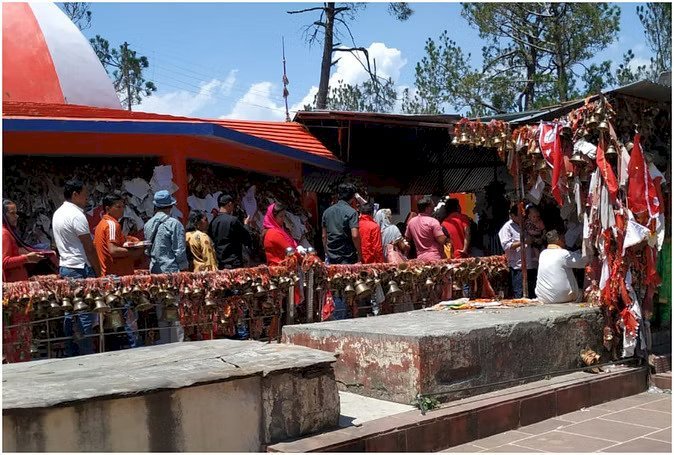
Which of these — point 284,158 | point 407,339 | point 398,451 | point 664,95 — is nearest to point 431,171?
point 284,158

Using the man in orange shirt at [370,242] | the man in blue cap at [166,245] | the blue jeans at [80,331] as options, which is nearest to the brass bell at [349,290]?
the man in orange shirt at [370,242]

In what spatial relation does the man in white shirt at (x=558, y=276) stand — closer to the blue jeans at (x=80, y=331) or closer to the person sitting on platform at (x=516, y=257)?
the person sitting on platform at (x=516, y=257)

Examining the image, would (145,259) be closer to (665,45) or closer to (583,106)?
(583,106)

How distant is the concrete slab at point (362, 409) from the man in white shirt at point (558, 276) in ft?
9.56

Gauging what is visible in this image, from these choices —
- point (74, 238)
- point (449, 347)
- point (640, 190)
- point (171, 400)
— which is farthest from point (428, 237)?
point (171, 400)

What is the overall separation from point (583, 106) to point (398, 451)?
4244 mm

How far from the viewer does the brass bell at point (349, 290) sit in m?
7.52

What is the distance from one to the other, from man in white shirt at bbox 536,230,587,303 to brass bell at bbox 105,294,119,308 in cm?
438

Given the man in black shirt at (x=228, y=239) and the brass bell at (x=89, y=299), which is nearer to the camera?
the brass bell at (x=89, y=299)

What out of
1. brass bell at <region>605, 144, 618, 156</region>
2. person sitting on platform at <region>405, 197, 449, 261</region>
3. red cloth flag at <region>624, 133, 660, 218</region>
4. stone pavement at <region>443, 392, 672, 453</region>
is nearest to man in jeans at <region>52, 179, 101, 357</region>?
stone pavement at <region>443, 392, 672, 453</region>

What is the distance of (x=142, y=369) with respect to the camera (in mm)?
4488

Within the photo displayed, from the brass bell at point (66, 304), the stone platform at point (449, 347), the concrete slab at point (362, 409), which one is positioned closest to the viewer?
the concrete slab at point (362, 409)

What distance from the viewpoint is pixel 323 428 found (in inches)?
188

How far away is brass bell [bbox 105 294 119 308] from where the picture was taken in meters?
6.12
